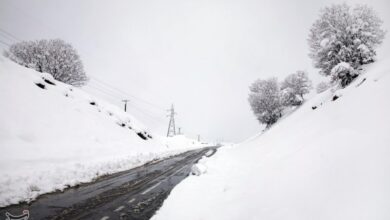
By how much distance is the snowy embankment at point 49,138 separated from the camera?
9766mm

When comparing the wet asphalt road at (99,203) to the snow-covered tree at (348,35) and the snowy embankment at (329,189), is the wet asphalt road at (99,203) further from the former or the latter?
the snow-covered tree at (348,35)

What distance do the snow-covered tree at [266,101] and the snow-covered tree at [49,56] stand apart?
124 ft

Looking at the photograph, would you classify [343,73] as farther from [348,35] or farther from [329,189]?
[329,189]

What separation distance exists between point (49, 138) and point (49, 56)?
26.0 m

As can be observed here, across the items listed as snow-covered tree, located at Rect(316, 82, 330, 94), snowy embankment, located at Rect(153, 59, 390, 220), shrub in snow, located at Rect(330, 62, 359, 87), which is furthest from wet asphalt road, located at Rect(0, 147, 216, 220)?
snow-covered tree, located at Rect(316, 82, 330, 94)

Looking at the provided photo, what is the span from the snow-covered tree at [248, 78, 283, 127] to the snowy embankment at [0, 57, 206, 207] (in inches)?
1113

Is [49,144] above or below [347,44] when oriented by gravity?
below

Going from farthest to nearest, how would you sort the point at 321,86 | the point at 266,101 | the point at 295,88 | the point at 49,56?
the point at 321,86 → the point at 266,101 → the point at 295,88 → the point at 49,56

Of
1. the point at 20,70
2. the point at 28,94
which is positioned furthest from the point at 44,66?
the point at 28,94

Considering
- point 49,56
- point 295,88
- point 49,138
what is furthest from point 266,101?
point 49,56

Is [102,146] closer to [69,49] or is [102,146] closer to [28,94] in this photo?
[28,94]

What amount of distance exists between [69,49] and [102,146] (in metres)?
24.6

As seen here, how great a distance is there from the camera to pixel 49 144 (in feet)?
52.4

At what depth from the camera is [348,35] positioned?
77.6 ft
